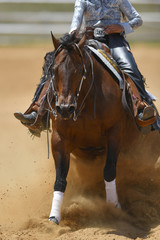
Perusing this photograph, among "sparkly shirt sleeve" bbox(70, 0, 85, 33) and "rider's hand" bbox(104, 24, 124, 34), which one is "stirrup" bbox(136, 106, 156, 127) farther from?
"sparkly shirt sleeve" bbox(70, 0, 85, 33)

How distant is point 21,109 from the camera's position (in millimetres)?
10734

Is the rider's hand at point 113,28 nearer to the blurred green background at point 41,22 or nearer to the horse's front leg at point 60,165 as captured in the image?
the horse's front leg at point 60,165

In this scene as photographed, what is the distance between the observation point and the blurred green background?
15.9 metres

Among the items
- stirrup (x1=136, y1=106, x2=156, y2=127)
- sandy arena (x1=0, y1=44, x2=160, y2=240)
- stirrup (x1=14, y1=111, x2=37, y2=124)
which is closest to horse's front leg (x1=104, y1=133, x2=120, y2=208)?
sandy arena (x1=0, y1=44, x2=160, y2=240)

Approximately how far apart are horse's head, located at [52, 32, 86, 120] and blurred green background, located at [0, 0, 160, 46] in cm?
1070

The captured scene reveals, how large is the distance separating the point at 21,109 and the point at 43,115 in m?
4.68

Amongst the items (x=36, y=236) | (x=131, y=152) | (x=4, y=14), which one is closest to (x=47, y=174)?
(x=131, y=152)

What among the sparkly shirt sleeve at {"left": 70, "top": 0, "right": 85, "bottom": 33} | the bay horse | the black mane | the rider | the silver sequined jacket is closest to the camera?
the black mane

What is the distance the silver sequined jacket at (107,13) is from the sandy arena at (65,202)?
1606 mm

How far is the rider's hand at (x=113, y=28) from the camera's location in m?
6.49

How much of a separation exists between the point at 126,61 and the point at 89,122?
1.11 m

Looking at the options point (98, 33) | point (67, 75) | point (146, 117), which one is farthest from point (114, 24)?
point (67, 75)

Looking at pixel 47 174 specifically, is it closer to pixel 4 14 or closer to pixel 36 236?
pixel 36 236

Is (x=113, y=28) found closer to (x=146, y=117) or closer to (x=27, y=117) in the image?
(x=146, y=117)
